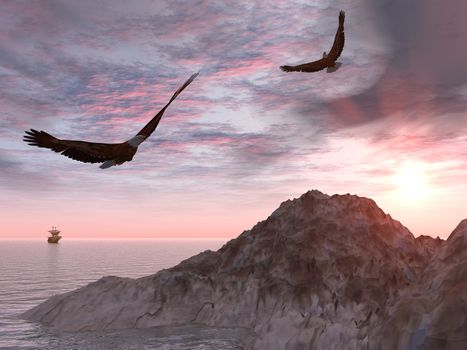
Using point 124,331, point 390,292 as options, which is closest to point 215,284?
point 124,331

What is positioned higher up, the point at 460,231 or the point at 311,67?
the point at 311,67

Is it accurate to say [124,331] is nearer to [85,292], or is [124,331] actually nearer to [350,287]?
[85,292]

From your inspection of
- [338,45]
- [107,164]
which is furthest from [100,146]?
[338,45]

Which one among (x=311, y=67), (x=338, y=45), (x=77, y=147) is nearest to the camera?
(x=77, y=147)

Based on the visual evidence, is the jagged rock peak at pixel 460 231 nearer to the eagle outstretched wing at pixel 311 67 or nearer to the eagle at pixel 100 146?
the eagle outstretched wing at pixel 311 67

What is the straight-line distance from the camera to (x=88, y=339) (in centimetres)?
3812

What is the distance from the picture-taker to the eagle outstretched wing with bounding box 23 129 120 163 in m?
7.46

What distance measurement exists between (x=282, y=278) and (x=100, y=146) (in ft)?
112


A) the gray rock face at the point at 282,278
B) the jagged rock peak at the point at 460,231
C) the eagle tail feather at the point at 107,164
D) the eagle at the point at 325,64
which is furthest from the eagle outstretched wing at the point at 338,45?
the gray rock face at the point at 282,278

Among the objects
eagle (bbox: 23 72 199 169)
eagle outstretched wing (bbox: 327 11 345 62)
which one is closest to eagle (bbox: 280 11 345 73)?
eagle outstretched wing (bbox: 327 11 345 62)

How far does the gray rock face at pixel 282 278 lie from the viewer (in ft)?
119

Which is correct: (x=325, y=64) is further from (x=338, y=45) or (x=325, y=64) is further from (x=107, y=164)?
(x=107, y=164)

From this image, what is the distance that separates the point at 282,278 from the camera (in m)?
40.0

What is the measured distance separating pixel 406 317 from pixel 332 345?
17.0 ft
